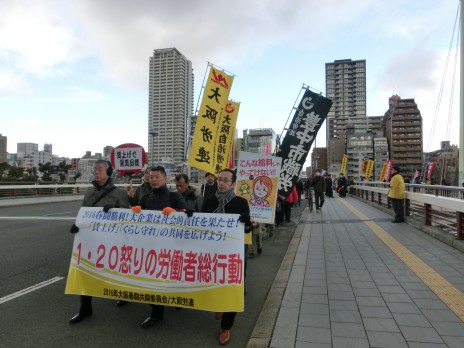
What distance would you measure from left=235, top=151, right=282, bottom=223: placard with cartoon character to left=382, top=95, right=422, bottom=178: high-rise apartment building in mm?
102158

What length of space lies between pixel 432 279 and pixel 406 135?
10675 centimetres

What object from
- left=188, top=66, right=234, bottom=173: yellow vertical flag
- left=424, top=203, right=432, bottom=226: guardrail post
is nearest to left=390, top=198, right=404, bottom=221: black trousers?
left=424, top=203, right=432, bottom=226: guardrail post

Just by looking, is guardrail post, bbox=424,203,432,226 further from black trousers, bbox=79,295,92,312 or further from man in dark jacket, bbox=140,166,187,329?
black trousers, bbox=79,295,92,312

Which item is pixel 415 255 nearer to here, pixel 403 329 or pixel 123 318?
pixel 403 329

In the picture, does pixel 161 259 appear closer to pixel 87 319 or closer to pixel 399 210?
pixel 87 319

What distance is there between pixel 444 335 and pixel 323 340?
1.15 m

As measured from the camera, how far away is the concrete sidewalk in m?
3.19

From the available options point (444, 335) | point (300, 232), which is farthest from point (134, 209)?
point (300, 232)

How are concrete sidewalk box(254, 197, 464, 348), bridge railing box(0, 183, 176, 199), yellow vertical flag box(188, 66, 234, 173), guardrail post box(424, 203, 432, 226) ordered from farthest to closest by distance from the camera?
bridge railing box(0, 183, 176, 199) < guardrail post box(424, 203, 432, 226) < yellow vertical flag box(188, 66, 234, 173) < concrete sidewalk box(254, 197, 464, 348)

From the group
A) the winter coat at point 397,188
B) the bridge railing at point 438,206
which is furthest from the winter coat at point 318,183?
the winter coat at point 397,188

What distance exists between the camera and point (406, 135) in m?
99.0

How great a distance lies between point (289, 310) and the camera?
12.7ft

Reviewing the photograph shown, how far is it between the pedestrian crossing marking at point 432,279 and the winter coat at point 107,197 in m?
4.03

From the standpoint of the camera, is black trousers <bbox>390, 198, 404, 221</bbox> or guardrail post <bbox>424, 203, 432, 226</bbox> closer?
guardrail post <bbox>424, 203, 432, 226</bbox>
